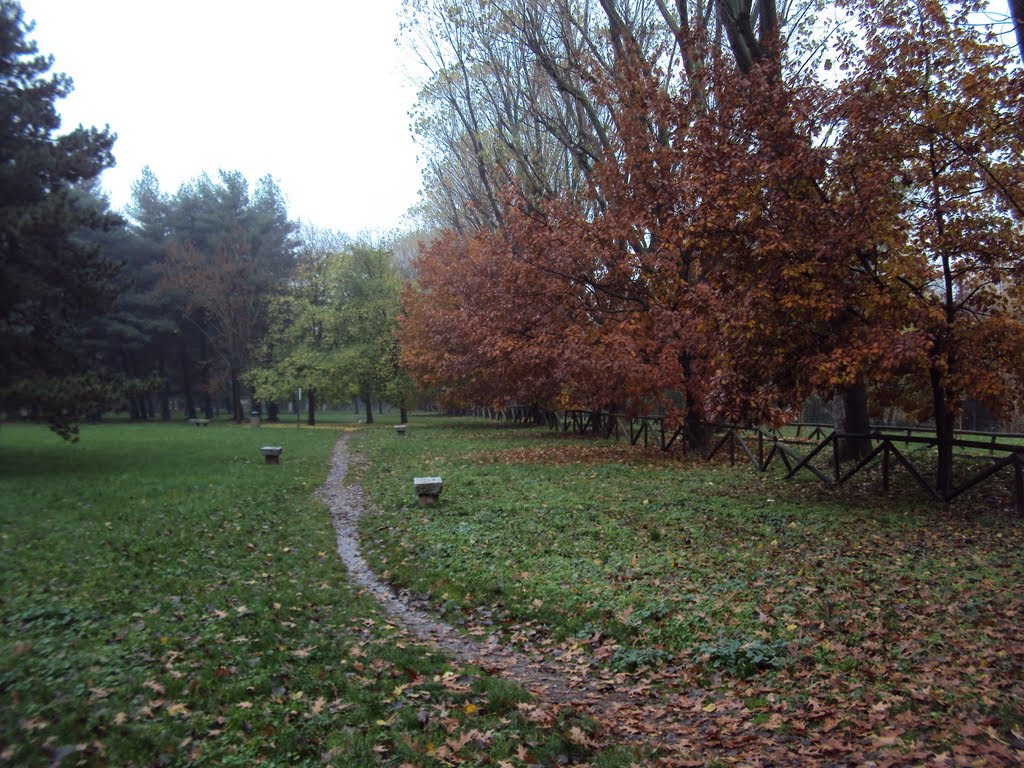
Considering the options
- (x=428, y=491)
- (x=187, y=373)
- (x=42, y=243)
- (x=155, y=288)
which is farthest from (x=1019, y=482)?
(x=187, y=373)

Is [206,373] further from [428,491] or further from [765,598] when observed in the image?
[765,598]

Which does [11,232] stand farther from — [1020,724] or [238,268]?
[238,268]

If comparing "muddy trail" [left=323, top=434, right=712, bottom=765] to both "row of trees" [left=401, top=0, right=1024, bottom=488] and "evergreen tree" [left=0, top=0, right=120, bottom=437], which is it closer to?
"row of trees" [left=401, top=0, right=1024, bottom=488]

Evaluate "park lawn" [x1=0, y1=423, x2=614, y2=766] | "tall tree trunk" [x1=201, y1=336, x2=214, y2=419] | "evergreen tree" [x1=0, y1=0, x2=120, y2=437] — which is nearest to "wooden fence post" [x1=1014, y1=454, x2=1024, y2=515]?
"park lawn" [x1=0, y1=423, x2=614, y2=766]

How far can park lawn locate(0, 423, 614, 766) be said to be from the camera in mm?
4094

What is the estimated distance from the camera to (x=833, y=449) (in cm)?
1454

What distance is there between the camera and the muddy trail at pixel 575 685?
4598 millimetres

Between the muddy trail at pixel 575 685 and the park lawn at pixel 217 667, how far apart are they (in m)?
0.26

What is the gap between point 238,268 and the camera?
4778 centimetres

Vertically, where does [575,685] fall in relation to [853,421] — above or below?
below

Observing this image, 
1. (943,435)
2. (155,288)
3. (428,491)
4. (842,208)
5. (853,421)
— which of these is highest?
(155,288)

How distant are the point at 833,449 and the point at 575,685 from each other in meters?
11.0

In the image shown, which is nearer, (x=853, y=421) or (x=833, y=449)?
(x=833, y=449)

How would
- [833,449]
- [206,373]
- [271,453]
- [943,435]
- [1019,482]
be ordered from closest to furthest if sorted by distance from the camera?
1. [1019,482]
2. [943,435]
3. [833,449]
4. [271,453]
5. [206,373]
